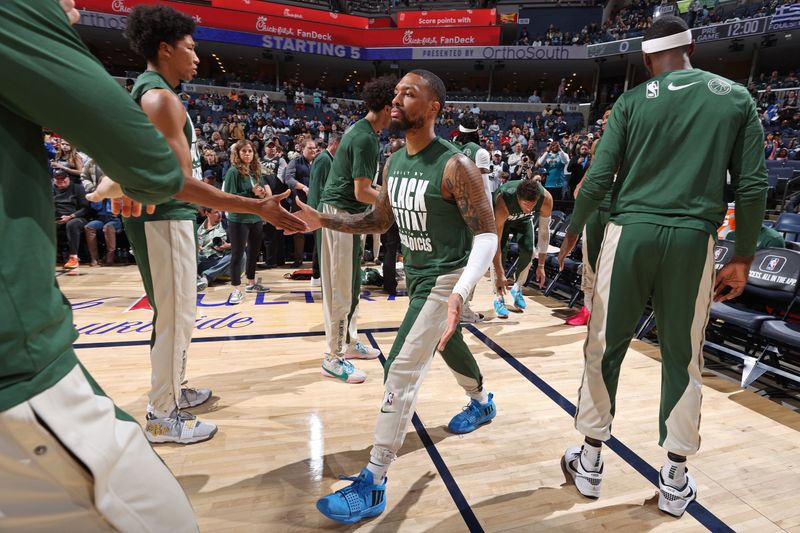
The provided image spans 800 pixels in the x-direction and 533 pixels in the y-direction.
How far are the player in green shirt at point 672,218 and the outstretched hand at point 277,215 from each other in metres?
1.39

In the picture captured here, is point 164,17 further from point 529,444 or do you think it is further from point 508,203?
point 508,203

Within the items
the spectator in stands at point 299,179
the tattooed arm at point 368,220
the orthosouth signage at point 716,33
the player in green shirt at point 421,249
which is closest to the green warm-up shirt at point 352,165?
the tattooed arm at point 368,220

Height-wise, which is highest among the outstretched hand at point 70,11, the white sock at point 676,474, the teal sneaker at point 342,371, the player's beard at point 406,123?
the outstretched hand at point 70,11

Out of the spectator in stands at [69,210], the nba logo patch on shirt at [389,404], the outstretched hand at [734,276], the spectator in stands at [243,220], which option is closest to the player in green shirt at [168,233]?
the nba logo patch on shirt at [389,404]

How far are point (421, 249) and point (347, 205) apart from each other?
1.54 m

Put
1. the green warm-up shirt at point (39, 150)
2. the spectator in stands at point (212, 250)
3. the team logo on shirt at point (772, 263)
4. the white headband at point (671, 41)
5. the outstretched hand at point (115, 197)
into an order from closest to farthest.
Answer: the green warm-up shirt at point (39, 150), the outstretched hand at point (115, 197), the white headband at point (671, 41), the team logo on shirt at point (772, 263), the spectator in stands at point (212, 250)

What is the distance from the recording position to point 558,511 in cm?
221

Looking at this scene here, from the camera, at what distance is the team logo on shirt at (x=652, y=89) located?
6.65 feet

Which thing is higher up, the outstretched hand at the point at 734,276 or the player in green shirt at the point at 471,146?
the player in green shirt at the point at 471,146

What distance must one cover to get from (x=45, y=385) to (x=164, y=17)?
218 cm

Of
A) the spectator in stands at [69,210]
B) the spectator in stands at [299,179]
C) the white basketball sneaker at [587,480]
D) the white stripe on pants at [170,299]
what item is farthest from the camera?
the spectator in stands at [299,179]

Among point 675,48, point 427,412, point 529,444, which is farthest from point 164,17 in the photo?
point 529,444

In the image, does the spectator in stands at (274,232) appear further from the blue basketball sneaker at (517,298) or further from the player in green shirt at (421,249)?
the player in green shirt at (421,249)

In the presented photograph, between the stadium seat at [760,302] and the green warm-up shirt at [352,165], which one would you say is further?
the stadium seat at [760,302]
